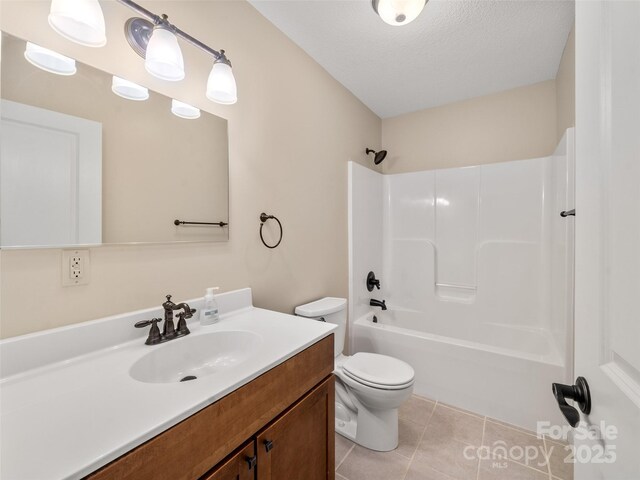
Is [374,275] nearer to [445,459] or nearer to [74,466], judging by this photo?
[445,459]

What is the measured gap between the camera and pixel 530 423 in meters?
1.82

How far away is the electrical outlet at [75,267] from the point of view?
Answer: 0.92 meters

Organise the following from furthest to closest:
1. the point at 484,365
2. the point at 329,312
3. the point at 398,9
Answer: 1. the point at 484,365
2. the point at 329,312
3. the point at 398,9

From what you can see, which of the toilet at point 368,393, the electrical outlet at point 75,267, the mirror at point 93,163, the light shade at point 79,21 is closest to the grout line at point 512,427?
the toilet at point 368,393

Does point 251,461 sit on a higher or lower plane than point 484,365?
higher

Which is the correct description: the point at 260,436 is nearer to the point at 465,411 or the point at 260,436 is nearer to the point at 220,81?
the point at 220,81

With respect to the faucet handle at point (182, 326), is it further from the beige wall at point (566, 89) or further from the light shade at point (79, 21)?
the beige wall at point (566, 89)

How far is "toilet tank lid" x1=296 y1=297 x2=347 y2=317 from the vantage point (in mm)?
1758

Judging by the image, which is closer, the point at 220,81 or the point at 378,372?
the point at 220,81

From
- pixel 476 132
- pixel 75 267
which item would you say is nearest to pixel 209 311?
pixel 75 267

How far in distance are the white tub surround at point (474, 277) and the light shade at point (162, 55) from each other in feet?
5.30

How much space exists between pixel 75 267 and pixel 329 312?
1309 millimetres

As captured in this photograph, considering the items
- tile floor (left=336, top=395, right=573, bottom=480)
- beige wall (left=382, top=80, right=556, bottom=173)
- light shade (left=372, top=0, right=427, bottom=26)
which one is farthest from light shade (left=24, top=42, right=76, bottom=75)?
beige wall (left=382, top=80, right=556, bottom=173)

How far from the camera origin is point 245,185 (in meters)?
1.53
